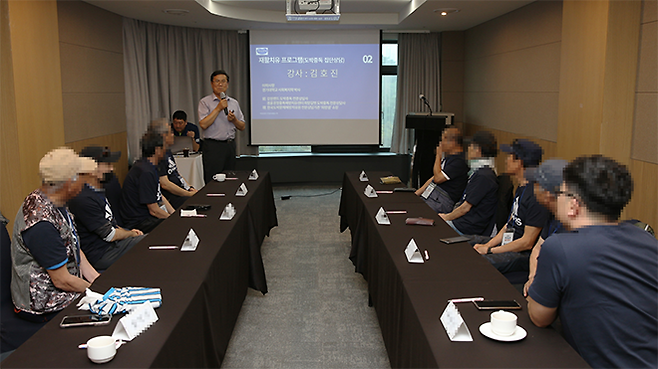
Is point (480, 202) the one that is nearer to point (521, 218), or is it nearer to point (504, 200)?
point (504, 200)

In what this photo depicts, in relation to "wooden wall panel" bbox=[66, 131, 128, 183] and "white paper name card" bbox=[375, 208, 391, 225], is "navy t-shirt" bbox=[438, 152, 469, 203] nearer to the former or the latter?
"white paper name card" bbox=[375, 208, 391, 225]

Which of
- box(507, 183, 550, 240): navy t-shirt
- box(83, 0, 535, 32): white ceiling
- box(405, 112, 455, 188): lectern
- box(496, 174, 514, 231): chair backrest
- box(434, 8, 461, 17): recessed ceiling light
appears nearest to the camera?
box(507, 183, 550, 240): navy t-shirt

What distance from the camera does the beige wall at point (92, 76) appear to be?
5.09 m

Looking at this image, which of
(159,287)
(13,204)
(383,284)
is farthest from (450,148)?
(13,204)

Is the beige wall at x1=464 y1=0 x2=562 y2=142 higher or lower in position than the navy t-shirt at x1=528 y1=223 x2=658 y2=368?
higher

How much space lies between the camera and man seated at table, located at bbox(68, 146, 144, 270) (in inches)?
113

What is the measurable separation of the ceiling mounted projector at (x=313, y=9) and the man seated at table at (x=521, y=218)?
2728mm

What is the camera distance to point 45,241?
211cm

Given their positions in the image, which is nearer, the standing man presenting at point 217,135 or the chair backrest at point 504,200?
the chair backrest at point 504,200

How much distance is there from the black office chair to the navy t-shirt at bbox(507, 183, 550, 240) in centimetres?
244

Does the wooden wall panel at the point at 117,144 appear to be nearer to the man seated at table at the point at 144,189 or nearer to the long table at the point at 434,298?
the man seated at table at the point at 144,189

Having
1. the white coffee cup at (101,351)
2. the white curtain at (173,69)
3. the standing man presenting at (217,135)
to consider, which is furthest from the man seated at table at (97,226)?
the white curtain at (173,69)

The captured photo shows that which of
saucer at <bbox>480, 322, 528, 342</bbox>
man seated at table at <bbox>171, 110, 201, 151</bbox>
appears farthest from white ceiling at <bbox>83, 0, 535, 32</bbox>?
saucer at <bbox>480, 322, 528, 342</bbox>

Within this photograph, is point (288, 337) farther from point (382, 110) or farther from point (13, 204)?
point (382, 110)
